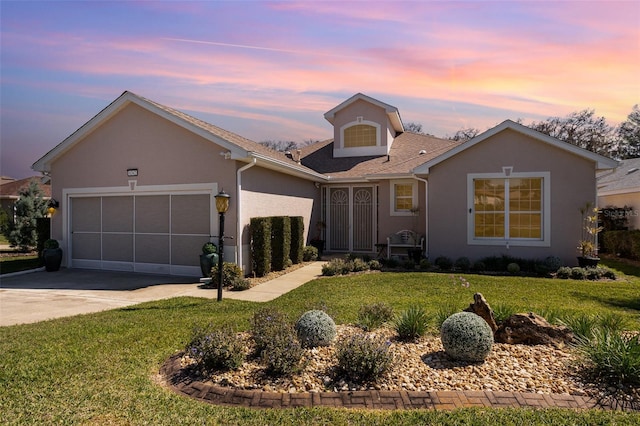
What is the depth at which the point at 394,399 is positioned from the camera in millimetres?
3680

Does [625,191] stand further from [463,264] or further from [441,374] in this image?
[441,374]

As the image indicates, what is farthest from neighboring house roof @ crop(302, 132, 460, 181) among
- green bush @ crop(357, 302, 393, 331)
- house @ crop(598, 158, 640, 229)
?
green bush @ crop(357, 302, 393, 331)

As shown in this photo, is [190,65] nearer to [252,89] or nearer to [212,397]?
[252,89]

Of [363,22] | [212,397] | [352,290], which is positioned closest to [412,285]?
[352,290]

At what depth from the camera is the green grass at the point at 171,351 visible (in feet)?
11.2

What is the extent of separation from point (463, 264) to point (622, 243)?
8.37 metres

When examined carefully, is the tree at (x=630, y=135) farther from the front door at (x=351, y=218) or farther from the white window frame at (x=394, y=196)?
the front door at (x=351, y=218)

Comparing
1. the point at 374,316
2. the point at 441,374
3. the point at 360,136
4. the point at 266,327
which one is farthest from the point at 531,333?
the point at 360,136

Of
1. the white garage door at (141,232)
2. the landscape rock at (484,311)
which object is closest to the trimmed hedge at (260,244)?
the white garage door at (141,232)

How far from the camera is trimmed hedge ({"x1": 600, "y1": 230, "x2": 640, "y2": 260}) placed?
569 inches

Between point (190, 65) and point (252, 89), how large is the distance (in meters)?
2.04

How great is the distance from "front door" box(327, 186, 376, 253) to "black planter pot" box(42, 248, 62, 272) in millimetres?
9940

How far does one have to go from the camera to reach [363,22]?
26.7 ft

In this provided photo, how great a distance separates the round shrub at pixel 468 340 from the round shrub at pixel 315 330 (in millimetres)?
1412
